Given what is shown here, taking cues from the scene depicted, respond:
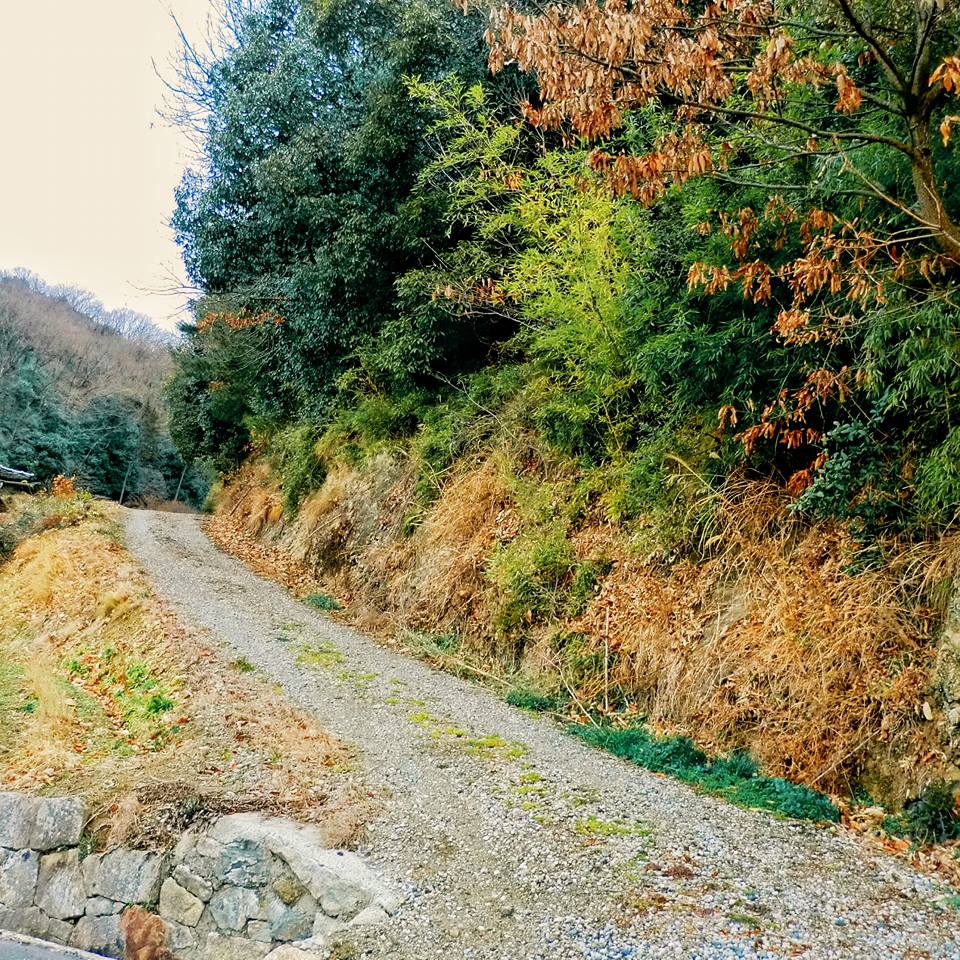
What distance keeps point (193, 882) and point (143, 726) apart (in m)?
2.58

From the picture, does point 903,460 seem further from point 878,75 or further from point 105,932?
point 105,932

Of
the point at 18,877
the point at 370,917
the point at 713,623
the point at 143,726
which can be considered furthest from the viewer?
the point at 143,726

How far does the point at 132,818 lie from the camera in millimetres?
5352

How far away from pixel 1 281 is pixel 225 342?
52176mm

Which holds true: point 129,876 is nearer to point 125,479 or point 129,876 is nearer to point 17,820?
point 17,820

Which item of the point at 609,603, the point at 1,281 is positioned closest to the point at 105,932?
the point at 609,603

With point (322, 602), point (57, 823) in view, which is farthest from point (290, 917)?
point (322, 602)

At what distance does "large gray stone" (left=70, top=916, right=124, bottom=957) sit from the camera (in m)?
5.23

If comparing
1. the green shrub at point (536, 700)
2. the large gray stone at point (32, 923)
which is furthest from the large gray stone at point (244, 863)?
the green shrub at point (536, 700)

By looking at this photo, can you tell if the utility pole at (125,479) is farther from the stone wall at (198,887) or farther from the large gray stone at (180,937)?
the large gray stone at (180,937)

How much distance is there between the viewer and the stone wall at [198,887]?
4266mm

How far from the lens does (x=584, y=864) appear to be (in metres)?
4.21

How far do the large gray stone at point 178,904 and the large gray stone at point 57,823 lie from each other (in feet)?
3.57

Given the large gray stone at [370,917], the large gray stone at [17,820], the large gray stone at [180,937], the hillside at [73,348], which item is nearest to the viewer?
the large gray stone at [370,917]
